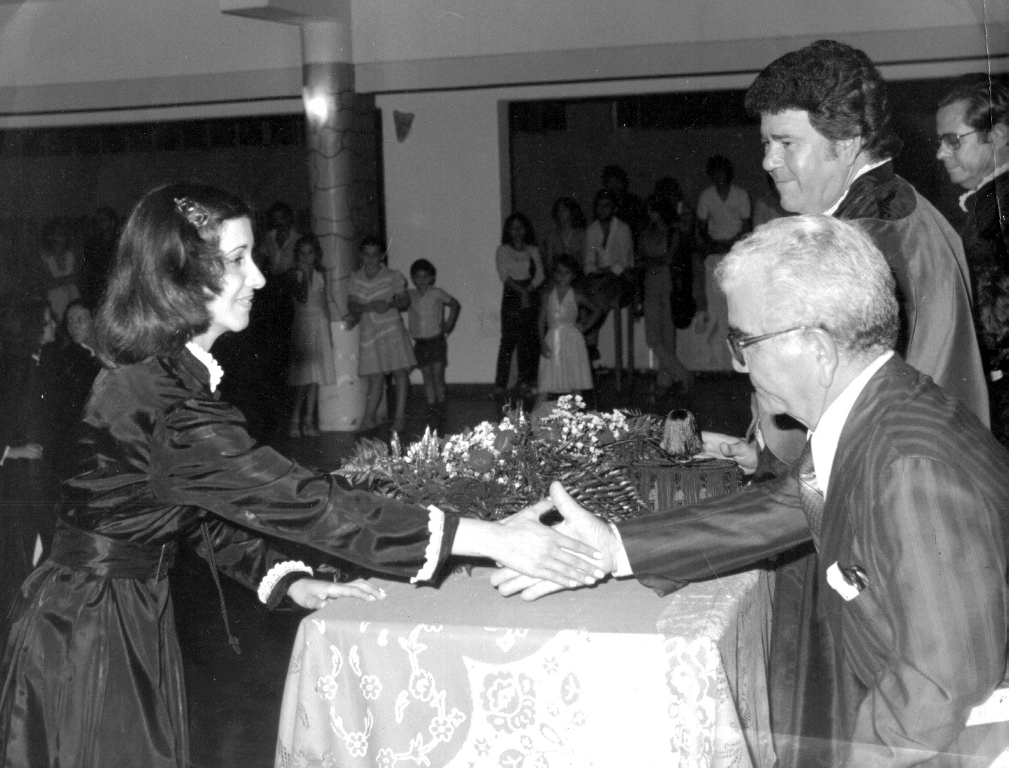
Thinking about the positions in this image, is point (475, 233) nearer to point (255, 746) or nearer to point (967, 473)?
point (255, 746)

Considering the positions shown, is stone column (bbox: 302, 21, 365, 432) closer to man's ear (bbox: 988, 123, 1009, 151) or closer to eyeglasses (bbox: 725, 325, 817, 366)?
man's ear (bbox: 988, 123, 1009, 151)

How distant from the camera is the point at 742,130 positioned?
9.29m

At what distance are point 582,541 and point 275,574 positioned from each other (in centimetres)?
67

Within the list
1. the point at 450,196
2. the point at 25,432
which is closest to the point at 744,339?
the point at 25,432

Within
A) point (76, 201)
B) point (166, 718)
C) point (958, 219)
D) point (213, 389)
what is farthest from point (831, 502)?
point (76, 201)

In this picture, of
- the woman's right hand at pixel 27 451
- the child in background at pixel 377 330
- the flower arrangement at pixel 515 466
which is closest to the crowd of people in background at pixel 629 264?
the child in background at pixel 377 330

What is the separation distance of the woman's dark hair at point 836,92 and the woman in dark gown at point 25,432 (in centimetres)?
355

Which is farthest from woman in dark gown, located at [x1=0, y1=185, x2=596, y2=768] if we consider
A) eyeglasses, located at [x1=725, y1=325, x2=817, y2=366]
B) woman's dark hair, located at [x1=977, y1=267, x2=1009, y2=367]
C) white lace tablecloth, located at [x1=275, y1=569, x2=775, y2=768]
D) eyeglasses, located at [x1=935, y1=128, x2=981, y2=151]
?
eyeglasses, located at [x1=935, y1=128, x2=981, y2=151]

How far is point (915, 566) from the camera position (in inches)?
54.5

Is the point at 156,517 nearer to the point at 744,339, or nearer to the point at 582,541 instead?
the point at 582,541

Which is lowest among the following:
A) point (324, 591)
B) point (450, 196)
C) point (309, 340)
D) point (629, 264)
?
point (324, 591)

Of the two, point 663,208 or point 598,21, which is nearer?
point 598,21

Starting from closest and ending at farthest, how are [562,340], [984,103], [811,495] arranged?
1. [811,495]
2. [984,103]
3. [562,340]

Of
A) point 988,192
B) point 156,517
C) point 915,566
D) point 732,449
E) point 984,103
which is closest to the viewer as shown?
point 915,566
